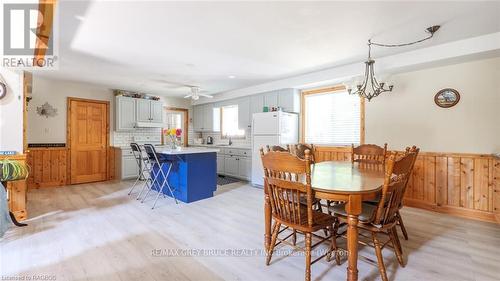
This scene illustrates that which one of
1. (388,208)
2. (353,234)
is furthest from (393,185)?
(353,234)

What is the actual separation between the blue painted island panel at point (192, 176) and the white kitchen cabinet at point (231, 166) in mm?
1689

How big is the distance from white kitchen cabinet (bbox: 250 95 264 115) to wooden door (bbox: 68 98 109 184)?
3582 mm

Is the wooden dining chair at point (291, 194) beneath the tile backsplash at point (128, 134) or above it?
beneath

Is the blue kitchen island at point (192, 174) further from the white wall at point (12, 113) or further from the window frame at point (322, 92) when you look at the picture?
the window frame at point (322, 92)

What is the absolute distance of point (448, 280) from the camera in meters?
1.88

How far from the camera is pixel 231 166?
621cm

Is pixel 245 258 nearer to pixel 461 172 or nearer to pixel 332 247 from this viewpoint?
pixel 332 247

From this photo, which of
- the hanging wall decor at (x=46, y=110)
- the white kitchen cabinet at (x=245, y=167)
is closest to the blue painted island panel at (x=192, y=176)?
the white kitchen cabinet at (x=245, y=167)

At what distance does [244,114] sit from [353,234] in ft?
15.1

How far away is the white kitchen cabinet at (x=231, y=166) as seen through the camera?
20.0 ft

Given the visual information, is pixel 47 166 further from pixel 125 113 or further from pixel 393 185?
pixel 393 185

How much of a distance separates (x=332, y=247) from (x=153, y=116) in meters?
5.56

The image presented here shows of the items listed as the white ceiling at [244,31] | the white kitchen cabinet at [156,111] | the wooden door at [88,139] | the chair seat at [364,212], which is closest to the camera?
the chair seat at [364,212]

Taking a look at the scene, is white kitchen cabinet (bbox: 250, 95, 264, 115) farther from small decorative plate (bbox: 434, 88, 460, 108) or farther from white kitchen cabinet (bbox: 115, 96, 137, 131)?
small decorative plate (bbox: 434, 88, 460, 108)
